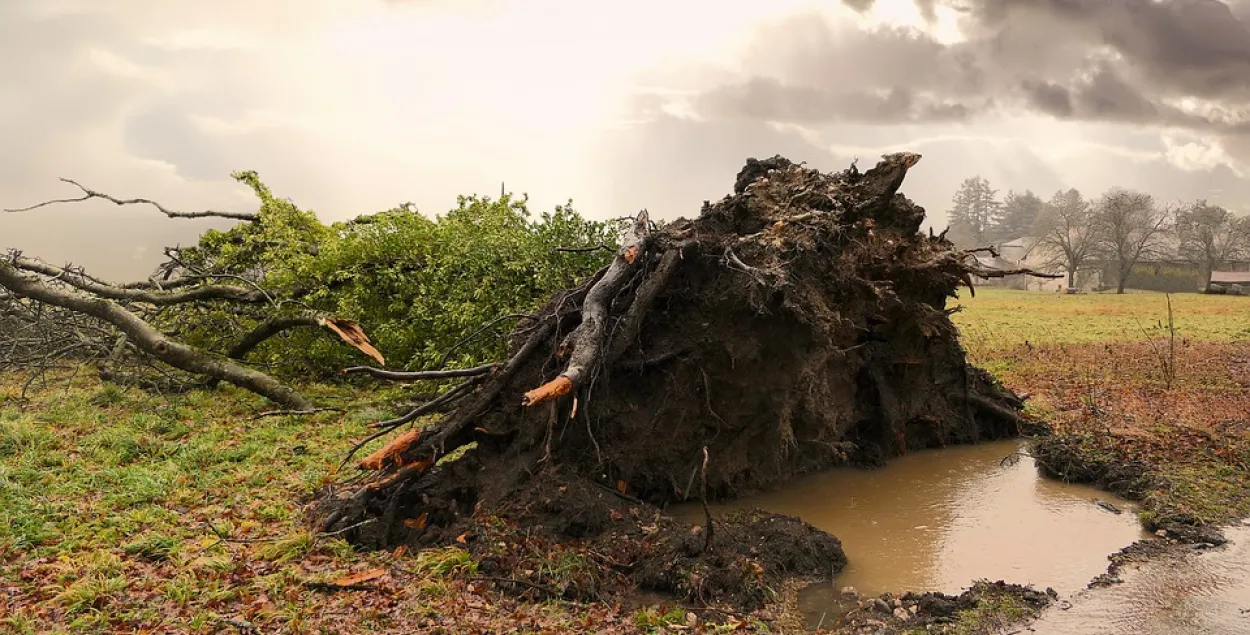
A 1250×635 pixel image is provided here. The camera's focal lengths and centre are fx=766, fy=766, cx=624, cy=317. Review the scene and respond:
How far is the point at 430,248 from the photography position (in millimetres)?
12070

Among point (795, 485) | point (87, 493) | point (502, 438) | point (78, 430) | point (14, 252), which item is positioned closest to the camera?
point (502, 438)

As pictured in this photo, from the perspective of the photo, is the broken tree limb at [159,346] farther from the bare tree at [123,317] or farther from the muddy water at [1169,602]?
the muddy water at [1169,602]

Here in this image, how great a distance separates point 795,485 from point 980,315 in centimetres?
2348

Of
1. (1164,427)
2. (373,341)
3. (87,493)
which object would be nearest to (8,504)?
(87,493)

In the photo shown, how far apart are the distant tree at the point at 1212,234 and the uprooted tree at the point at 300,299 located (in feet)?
177

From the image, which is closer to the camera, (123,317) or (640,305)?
(640,305)

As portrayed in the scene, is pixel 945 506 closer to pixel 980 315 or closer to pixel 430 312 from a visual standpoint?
pixel 430 312

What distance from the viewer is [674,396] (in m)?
6.47

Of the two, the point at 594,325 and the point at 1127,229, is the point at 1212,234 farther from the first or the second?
the point at 594,325

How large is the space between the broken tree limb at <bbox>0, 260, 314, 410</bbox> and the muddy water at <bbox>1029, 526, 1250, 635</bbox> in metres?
8.62

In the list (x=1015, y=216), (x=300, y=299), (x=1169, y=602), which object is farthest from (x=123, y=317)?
(x=1015, y=216)

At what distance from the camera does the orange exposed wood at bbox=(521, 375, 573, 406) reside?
5258 millimetres

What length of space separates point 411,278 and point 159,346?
3480 mm

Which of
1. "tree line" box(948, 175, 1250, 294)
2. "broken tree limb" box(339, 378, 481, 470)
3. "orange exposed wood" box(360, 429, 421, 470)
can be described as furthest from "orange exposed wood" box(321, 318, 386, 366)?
"tree line" box(948, 175, 1250, 294)
